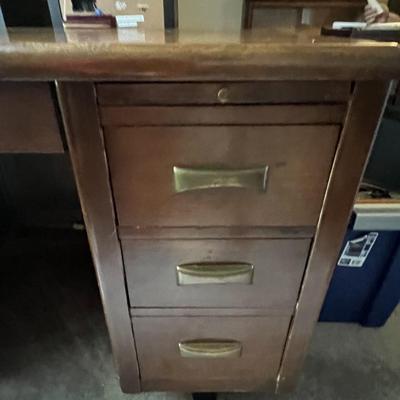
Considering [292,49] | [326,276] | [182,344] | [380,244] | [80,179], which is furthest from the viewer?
[380,244]

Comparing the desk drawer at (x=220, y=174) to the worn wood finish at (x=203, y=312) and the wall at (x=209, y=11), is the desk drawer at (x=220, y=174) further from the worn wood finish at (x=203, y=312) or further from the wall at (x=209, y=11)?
the wall at (x=209, y=11)

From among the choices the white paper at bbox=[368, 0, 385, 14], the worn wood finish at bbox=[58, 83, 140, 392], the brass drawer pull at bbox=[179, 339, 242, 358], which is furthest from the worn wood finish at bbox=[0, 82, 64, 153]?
the white paper at bbox=[368, 0, 385, 14]

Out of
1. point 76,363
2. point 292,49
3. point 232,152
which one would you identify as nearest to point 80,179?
point 232,152

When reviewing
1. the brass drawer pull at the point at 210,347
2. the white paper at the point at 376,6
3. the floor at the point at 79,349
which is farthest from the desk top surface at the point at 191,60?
the floor at the point at 79,349

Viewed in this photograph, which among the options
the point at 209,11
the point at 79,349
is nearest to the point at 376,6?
the point at 209,11

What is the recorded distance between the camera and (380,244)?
2.97 ft

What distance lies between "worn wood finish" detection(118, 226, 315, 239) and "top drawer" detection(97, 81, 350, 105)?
19 centimetres

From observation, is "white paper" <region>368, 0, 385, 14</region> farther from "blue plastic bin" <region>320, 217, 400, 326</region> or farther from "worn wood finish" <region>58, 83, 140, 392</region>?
"worn wood finish" <region>58, 83, 140, 392</region>

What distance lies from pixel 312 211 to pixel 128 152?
261 millimetres

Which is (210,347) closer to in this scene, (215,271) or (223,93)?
(215,271)

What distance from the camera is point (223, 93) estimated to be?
44 cm

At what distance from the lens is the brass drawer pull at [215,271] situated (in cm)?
61

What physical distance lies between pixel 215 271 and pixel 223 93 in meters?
0.29

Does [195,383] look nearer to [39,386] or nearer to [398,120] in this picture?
[39,386]
